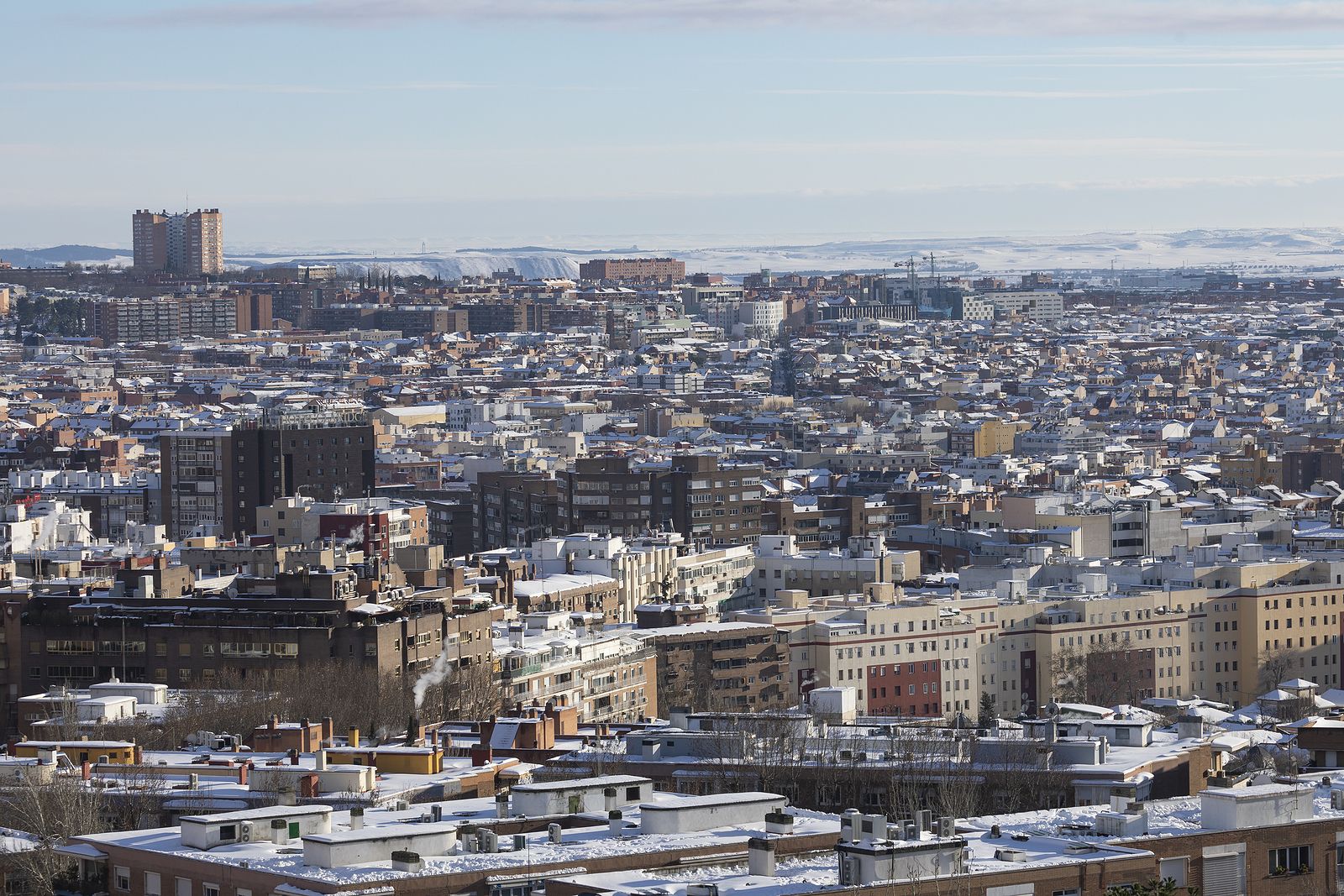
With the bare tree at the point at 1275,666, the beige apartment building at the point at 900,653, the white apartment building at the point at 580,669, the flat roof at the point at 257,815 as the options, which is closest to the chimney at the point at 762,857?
the flat roof at the point at 257,815

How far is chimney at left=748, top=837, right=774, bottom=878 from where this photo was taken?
1850 centimetres

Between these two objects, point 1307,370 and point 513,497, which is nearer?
point 513,497

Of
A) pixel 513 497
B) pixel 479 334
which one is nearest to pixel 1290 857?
pixel 513 497

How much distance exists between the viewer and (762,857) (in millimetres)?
18516

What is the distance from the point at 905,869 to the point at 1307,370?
145348 mm

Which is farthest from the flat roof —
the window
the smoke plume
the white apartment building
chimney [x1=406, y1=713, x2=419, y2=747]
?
the white apartment building

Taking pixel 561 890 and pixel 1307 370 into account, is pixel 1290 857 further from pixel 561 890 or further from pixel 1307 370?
pixel 1307 370

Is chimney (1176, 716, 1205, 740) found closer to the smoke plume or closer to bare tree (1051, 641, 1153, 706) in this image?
the smoke plume

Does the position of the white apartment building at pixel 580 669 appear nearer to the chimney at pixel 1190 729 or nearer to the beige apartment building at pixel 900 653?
the beige apartment building at pixel 900 653

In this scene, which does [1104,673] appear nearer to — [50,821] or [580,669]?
[580,669]

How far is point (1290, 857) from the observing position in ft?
64.6

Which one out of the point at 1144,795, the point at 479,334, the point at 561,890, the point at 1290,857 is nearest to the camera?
the point at 561,890

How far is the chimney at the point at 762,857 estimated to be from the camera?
728 inches

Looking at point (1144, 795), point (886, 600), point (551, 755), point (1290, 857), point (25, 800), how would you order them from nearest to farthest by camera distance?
point (1290, 857) → point (25, 800) → point (1144, 795) → point (551, 755) → point (886, 600)
